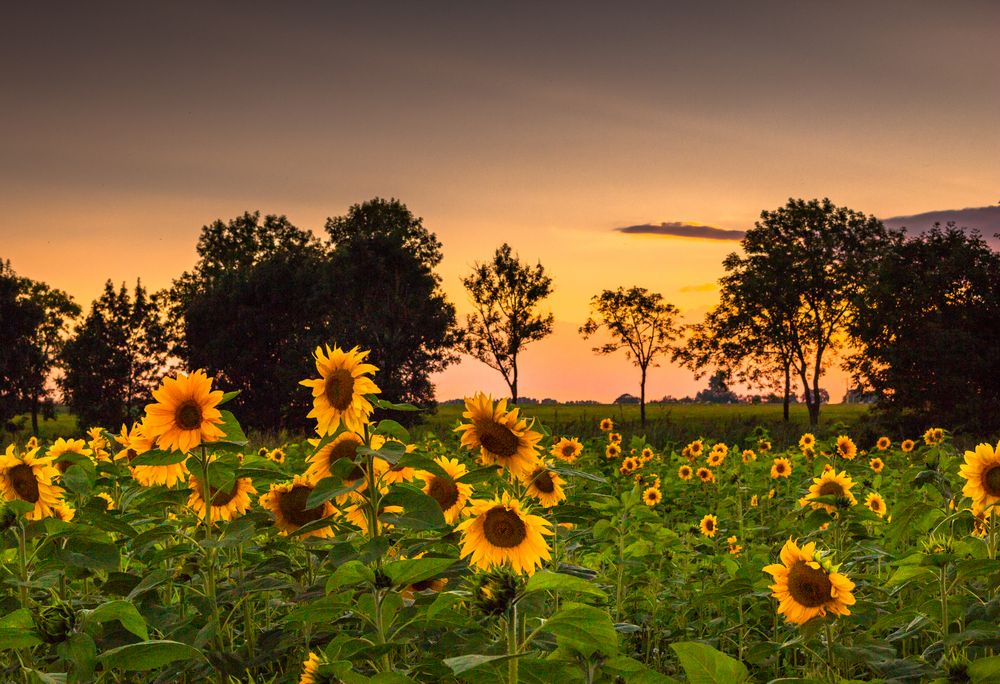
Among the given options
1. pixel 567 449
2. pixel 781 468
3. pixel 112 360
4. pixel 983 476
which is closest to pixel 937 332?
pixel 781 468

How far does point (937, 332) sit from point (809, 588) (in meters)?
26.3

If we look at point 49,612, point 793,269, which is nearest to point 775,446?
point 49,612

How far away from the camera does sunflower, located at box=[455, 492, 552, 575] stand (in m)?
2.61

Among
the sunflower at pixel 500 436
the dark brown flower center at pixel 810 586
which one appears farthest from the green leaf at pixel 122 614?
the dark brown flower center at pixel 810 586

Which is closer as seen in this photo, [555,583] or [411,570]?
[555,583]

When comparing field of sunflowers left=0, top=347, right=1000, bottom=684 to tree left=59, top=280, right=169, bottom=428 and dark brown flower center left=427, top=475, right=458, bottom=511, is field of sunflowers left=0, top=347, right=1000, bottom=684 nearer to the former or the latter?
dark brown flower center left=427, top=475, right=458, bottom=511

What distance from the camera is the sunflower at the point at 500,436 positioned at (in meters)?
3.22

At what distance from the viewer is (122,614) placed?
7.31 ft

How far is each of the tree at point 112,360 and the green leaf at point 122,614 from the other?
137 ft

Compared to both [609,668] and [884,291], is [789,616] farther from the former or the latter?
[884,291]

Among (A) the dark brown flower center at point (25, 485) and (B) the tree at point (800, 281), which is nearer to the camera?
(A) the dark brown flower center at point (25, 485)

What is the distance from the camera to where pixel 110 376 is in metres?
42.0

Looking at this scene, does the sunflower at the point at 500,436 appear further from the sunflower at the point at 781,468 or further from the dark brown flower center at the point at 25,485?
the sunflower at the point at 781,468

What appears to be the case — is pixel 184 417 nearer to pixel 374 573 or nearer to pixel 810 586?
pixel 374 573
